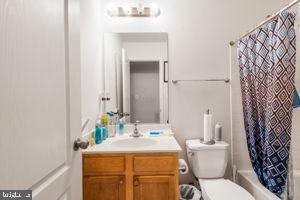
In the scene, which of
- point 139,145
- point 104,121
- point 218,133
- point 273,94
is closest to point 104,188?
point 139,145

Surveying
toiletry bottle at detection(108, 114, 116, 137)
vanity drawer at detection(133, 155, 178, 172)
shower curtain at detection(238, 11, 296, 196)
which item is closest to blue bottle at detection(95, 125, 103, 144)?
toiletry bottle at detection(108, 114, 116, 137)

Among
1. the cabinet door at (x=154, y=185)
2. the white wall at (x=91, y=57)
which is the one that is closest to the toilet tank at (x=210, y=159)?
the cabinet door at (x=154, y=185)

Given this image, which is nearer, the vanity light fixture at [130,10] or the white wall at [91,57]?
the white wall at [91,57]

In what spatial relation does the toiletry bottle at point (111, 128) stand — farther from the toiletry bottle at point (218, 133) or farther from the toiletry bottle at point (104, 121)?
the toiletry bottle at point (218, 133)

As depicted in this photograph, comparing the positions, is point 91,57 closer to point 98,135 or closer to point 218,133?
point 98,135

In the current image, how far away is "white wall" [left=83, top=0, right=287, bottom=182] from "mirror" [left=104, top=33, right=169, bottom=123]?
86 millimetres

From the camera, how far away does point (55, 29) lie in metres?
0.87

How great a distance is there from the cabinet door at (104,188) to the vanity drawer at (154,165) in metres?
0.15

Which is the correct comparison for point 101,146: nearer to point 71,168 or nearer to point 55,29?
point 71,168

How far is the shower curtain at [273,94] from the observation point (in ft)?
4.65

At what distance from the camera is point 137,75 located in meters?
2.23

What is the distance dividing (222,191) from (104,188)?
920 mm

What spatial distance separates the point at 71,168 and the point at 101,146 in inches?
24.7

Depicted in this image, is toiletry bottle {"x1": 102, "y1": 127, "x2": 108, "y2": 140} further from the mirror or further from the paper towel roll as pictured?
the paper towel roll
